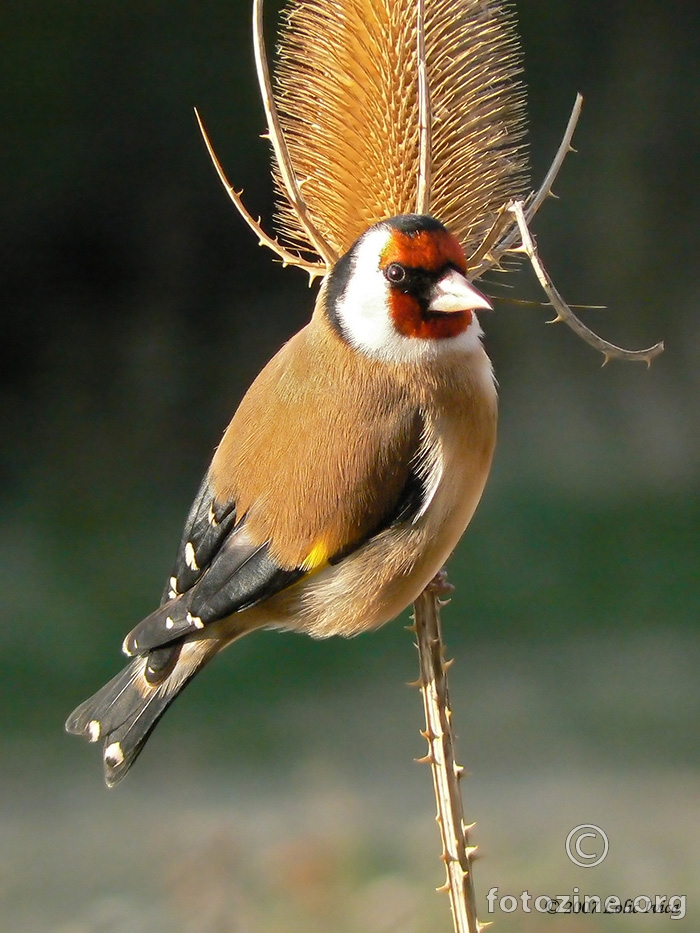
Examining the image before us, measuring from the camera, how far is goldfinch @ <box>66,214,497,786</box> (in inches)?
20.7

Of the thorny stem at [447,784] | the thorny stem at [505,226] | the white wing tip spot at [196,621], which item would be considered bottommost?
the thorny stem at [447,784]

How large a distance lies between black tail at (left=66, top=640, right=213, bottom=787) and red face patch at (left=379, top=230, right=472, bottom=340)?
0.20 meters

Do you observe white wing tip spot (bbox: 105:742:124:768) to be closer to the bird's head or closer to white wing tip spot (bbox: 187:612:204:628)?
white wing tip spot (bbox: 187:612:204:628)

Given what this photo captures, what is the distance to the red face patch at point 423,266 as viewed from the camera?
491 millimetres

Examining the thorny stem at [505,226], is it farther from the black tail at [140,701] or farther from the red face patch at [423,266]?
the black tail at [140,701]

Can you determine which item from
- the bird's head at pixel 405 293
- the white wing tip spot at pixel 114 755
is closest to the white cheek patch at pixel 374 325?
the bird's head at pixel 405 293

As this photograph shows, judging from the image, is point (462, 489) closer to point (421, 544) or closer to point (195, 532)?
point (421, 544)

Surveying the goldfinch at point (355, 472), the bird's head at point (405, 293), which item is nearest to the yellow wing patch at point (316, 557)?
the goldfinch at point (355, 472)

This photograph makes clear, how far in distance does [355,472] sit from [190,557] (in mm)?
112

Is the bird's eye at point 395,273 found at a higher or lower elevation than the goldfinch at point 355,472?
higher

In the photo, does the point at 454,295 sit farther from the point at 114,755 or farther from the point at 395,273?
the point at 114,755

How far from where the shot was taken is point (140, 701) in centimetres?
58

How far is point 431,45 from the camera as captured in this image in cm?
59

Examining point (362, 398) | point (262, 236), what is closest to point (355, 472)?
point (362, 398)
